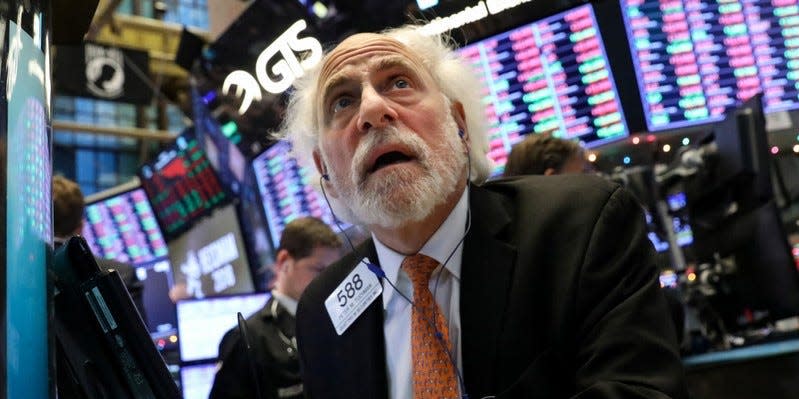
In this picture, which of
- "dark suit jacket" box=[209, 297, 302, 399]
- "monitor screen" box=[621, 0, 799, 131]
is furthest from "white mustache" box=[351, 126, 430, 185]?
"monitor screen" box=[621, 0, 799, 131]

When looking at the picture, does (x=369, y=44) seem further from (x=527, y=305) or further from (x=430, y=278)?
(x=527, y=305)

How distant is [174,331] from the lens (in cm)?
402

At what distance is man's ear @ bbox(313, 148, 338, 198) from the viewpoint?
1.81 m

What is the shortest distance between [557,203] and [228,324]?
8.77ft

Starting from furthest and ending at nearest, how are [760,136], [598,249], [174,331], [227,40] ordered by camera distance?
[227,40] < [174,331] < [760,136] < [598,249]

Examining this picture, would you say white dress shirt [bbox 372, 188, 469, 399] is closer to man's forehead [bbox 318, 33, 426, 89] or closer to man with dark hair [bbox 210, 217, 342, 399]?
man's forehead [bbox 318, 33, 426, 89]

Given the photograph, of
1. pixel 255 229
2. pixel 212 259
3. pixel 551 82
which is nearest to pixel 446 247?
pixel 551 82

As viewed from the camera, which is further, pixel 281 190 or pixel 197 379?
pixel 281 190

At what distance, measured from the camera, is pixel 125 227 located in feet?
20.6

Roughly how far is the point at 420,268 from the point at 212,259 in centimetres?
415

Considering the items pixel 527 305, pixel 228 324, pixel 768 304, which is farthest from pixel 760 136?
pixel 228 324

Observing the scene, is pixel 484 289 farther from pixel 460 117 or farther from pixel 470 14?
pixel 470 14

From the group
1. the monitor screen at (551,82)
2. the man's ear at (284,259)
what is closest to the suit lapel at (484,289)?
the man's ear at (284,259)

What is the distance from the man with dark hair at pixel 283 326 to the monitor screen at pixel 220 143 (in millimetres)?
1639
